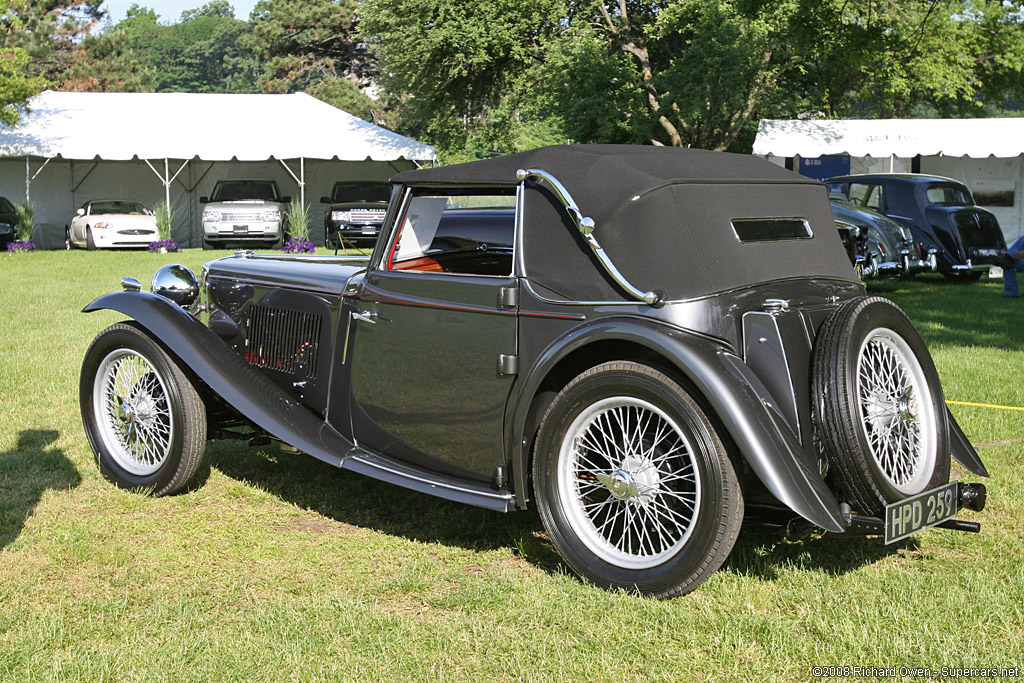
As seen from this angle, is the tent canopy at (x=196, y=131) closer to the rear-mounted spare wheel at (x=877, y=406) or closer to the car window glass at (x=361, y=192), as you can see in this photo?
the car window glass at (x=361, y=192)

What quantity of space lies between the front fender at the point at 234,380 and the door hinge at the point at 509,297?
3.80 feet

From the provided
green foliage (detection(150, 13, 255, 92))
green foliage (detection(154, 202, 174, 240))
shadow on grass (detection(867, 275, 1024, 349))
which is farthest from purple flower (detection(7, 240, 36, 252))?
green foliage (detection(150, 13, 255, 92))

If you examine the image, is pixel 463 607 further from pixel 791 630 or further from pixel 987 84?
pixel 987 84

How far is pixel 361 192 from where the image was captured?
2578 centimetres

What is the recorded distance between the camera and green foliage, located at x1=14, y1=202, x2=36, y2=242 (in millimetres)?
24719

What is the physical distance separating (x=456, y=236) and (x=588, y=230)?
4.58 ft

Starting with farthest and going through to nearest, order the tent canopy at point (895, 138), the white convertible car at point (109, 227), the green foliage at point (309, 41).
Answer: the green foliage at point (309, 41)
the white convertible car at point (109, 227)
the tent canopy at point (895, 138)

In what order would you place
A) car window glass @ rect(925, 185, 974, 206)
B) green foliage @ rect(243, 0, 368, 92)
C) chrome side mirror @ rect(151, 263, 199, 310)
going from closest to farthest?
chrome side mirror @ rect(151, 263, 199, 310) → car window glass @ rect(925, 185, 974, 206) → green foliage @ rect(243, 0, 368, 92)

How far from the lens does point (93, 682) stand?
3.20 m

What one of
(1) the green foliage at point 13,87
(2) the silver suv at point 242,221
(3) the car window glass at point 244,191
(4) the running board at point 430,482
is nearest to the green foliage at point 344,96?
(3) the car window glass at point 244,191

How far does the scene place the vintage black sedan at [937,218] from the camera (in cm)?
1600

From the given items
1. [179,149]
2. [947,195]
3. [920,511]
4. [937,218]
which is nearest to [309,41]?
[179,149]

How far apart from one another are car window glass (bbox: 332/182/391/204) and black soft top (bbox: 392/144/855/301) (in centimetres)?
2149

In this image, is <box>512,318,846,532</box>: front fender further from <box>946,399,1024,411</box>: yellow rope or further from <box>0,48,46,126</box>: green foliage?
<box>0,48,46,126</box>: green foliage
